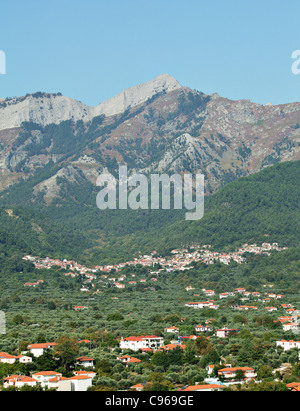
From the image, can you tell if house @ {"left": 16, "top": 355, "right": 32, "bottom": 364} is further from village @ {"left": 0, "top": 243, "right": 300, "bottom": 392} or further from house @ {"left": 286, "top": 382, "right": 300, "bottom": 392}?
house @ {"left": 286, "top": 382, "right": 300, "bottom": 392}

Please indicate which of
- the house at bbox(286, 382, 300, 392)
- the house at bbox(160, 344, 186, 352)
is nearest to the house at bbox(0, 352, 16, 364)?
the house at bbox(160, 344, 186, 352)

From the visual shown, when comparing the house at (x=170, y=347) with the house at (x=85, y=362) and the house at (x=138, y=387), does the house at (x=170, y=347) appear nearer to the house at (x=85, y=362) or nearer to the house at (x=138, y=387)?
the house at (x=85, y=362)

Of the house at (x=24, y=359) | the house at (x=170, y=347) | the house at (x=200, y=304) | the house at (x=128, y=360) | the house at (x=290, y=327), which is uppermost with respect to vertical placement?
the house at (x=200, y=304)

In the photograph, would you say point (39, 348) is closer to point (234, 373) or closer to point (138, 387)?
point (138, 387)

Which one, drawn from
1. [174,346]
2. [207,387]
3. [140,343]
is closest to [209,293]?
[140,343]

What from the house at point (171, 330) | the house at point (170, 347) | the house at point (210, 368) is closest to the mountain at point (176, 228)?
the house at point (171, 330)

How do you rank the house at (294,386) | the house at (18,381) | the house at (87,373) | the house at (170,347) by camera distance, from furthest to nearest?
the house at (170,347) → the house at (87,373) → the house at (18,381) → the house at (294,386)
